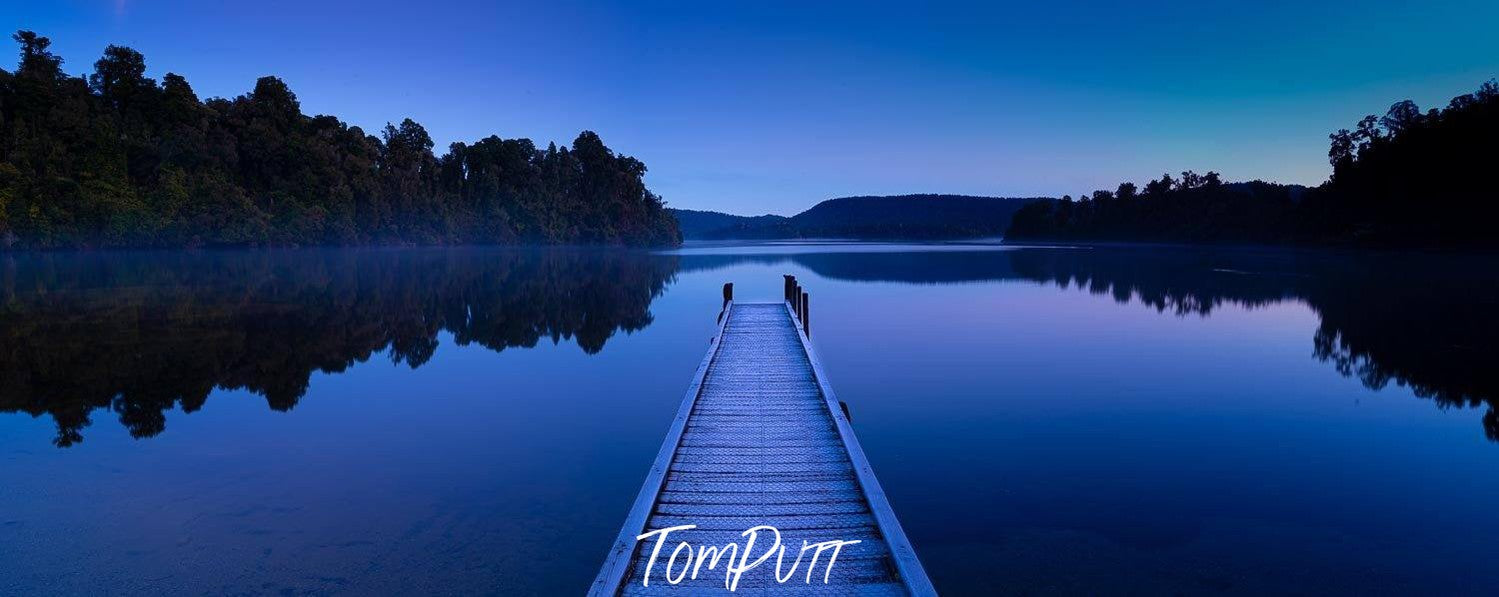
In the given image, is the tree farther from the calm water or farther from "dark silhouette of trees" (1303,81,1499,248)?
the calm water

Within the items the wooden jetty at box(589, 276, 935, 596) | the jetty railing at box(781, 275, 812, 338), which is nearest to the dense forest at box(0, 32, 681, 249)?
the jetty railing at box(781, 275, 812, 338)

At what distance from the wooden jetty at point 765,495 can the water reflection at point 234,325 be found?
8639 millimetres

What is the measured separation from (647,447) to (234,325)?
57.7 ft

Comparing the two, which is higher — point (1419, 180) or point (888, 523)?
point (1419, 180)

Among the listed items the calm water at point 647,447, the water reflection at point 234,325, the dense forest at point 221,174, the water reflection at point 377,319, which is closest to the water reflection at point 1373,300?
the water reflection at point 377,319

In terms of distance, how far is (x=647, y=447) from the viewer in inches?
413

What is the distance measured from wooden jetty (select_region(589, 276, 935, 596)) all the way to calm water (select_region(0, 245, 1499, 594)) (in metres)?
0.93

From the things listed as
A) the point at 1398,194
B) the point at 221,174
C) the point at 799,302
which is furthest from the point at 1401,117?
the point at 221,174

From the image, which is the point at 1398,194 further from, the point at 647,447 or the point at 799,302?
the point at 647,447

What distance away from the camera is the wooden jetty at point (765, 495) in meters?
5.23

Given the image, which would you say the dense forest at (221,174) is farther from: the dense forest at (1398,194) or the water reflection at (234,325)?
the dense forest at (1398,194)

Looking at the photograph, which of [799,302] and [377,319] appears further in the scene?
[377,319]

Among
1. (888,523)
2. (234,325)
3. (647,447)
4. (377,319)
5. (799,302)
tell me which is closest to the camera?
(888,523)

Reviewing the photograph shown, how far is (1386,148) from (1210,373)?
75.7 metres
